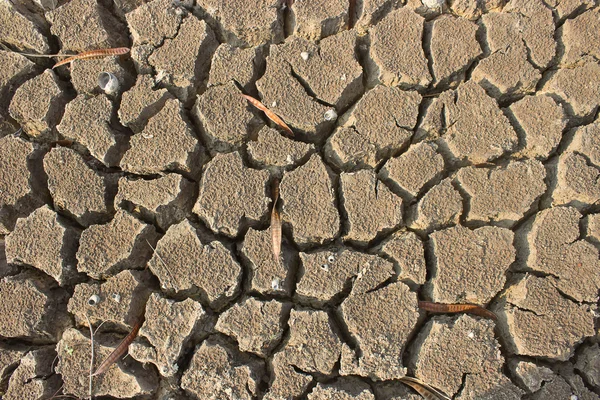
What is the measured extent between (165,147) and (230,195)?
1.22 ft

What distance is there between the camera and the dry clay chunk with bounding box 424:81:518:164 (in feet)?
6.21

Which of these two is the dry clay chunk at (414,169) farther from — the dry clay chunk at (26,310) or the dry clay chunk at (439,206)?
the dry clay chunk at (26,310)

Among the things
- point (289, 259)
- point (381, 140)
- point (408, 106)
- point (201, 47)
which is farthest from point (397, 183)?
point (201, 47)

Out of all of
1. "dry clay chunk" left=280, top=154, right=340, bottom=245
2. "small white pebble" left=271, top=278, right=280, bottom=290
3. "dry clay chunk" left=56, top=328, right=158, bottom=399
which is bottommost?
"dry clay chunk" left=56, top=328, right=158, bottom=399

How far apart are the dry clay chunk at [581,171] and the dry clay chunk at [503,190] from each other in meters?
0.09

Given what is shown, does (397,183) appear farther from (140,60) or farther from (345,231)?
(140,60)

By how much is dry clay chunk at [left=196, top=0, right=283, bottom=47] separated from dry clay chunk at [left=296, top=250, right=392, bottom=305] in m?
1.11

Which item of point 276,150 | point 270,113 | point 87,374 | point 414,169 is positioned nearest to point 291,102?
point 270,113

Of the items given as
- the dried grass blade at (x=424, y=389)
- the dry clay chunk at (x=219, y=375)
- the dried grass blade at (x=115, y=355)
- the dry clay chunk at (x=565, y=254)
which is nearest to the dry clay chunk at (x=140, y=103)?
the dried grass blade at (x=115, y=355)

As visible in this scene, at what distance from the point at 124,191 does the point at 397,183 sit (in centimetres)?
122

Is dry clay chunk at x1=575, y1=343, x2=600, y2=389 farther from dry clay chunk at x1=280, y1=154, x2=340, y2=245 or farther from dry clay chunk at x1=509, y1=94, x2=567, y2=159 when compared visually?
dry clay chunk at x1=280, y1=154, x2=340, y2=245

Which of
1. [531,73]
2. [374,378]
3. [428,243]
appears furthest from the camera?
[531,73]

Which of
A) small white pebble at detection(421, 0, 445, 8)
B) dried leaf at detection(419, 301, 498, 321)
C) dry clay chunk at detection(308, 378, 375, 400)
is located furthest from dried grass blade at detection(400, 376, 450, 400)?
small white pebble at detection(421, 0, 445, 8)

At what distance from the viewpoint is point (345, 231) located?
185 centimetres
